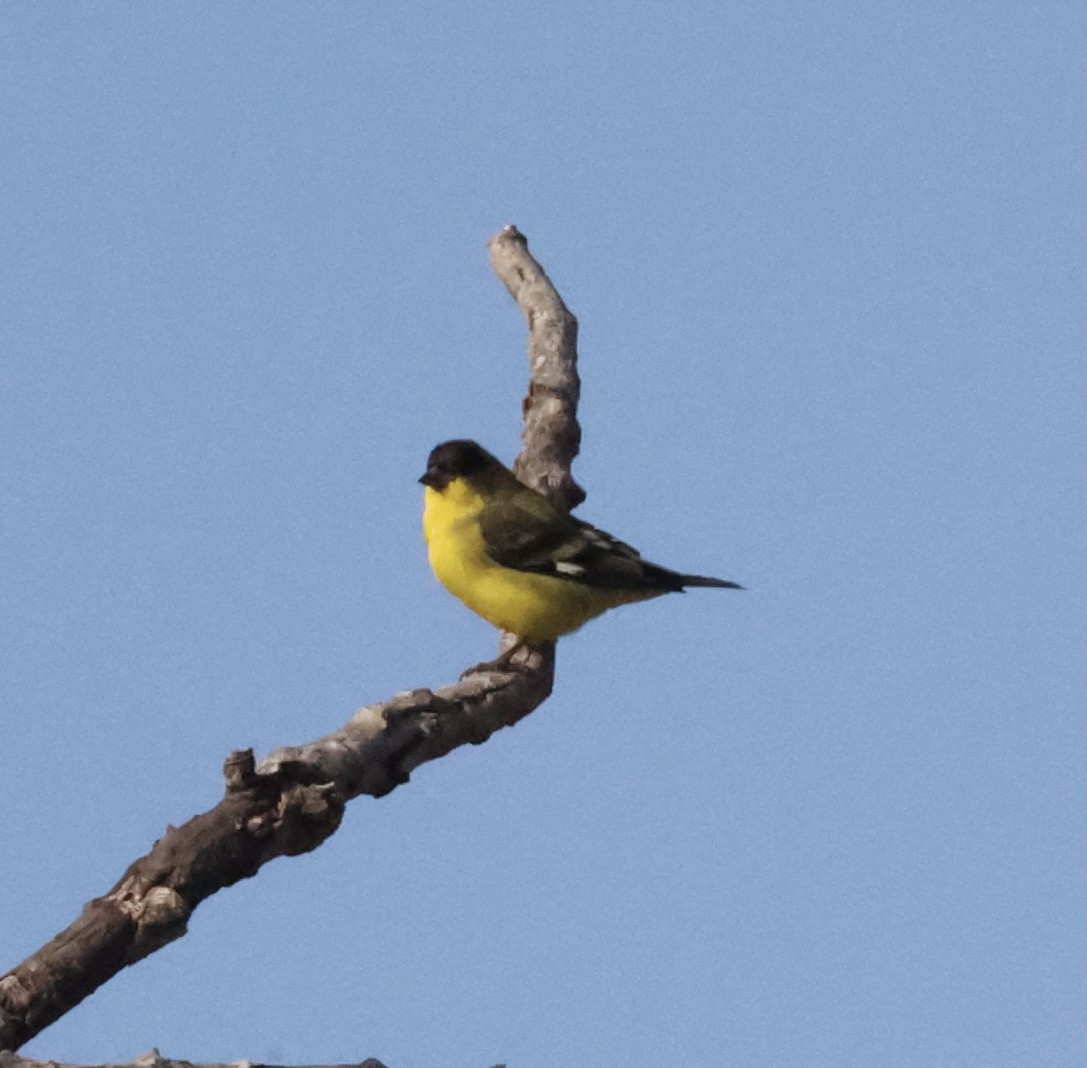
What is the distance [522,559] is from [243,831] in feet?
9.85

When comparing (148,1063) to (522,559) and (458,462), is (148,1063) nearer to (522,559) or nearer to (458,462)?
(522,559)

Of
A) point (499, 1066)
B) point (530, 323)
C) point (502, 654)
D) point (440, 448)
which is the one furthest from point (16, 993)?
point (530, 323)

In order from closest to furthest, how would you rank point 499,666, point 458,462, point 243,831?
point 243,831 → point 499,666 → point 458,462

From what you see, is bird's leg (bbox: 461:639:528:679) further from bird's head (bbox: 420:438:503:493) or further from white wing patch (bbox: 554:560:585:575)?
bird's head (bbox: 420:438:503:493)

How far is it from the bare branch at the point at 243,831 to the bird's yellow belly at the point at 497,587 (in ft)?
3.41

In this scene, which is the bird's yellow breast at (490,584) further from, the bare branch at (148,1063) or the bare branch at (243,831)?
the bare branch at (148,1063)

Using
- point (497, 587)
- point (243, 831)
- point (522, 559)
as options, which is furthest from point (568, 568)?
point (243, 831)

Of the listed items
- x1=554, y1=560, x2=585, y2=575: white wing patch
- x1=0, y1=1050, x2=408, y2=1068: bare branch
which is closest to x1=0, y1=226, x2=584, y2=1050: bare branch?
x1=0, y1=1050, x2=408, y2=1068: bare branch

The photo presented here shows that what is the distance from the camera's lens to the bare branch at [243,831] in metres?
5.60

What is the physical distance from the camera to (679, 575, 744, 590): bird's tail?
8930 mm

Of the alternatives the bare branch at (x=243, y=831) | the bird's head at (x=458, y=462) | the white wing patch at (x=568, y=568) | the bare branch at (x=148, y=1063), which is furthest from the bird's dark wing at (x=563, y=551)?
the bare branch at (x=148, y=1063)

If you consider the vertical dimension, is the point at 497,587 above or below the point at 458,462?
below

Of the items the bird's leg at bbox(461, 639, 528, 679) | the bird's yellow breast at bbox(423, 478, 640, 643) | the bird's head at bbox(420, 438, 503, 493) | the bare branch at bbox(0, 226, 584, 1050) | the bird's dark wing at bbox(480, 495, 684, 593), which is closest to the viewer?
the bare branch at bbox(0, 226, 584, 1050)

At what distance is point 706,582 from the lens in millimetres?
8992
